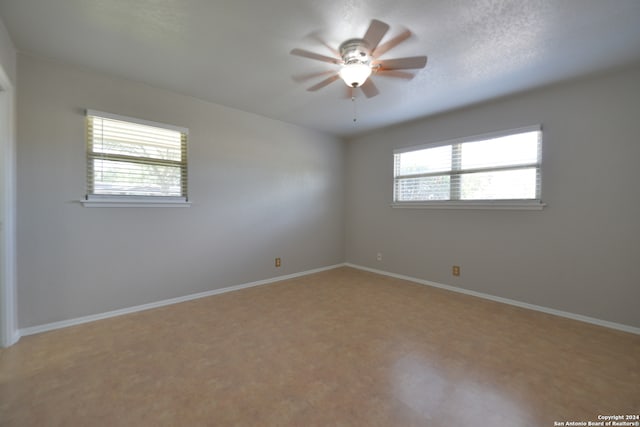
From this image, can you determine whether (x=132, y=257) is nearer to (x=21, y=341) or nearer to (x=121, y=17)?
(x=21, y=341)

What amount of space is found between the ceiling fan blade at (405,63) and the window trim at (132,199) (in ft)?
7.63

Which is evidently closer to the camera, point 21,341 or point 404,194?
point 21,341

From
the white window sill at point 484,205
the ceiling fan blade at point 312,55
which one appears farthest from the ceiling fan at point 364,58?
the white window sill at point 484,205

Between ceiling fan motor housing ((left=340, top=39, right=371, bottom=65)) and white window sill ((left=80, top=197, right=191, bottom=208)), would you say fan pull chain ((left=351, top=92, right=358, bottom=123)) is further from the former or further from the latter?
white window sill ((left=80, top=197, right=191, bottom=208))

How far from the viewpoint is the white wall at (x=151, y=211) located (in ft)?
7.45

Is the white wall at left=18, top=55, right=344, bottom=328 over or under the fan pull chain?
under

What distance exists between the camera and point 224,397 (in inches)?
59.8

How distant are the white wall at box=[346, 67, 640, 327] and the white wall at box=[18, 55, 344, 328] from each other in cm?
219

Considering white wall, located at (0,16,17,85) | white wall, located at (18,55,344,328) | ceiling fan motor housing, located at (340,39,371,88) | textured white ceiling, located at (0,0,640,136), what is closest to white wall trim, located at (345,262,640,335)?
white wall, located at (18,55,344,328)

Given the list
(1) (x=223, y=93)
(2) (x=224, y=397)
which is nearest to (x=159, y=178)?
(1) (x=223, y=93)

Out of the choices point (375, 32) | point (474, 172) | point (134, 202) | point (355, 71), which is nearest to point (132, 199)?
point (134, 202)

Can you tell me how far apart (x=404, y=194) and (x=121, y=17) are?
373 cm

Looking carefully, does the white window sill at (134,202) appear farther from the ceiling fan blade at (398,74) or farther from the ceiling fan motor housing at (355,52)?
the ceiling fan blade at (398,74)

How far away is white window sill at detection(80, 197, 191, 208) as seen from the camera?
8.18 ft
